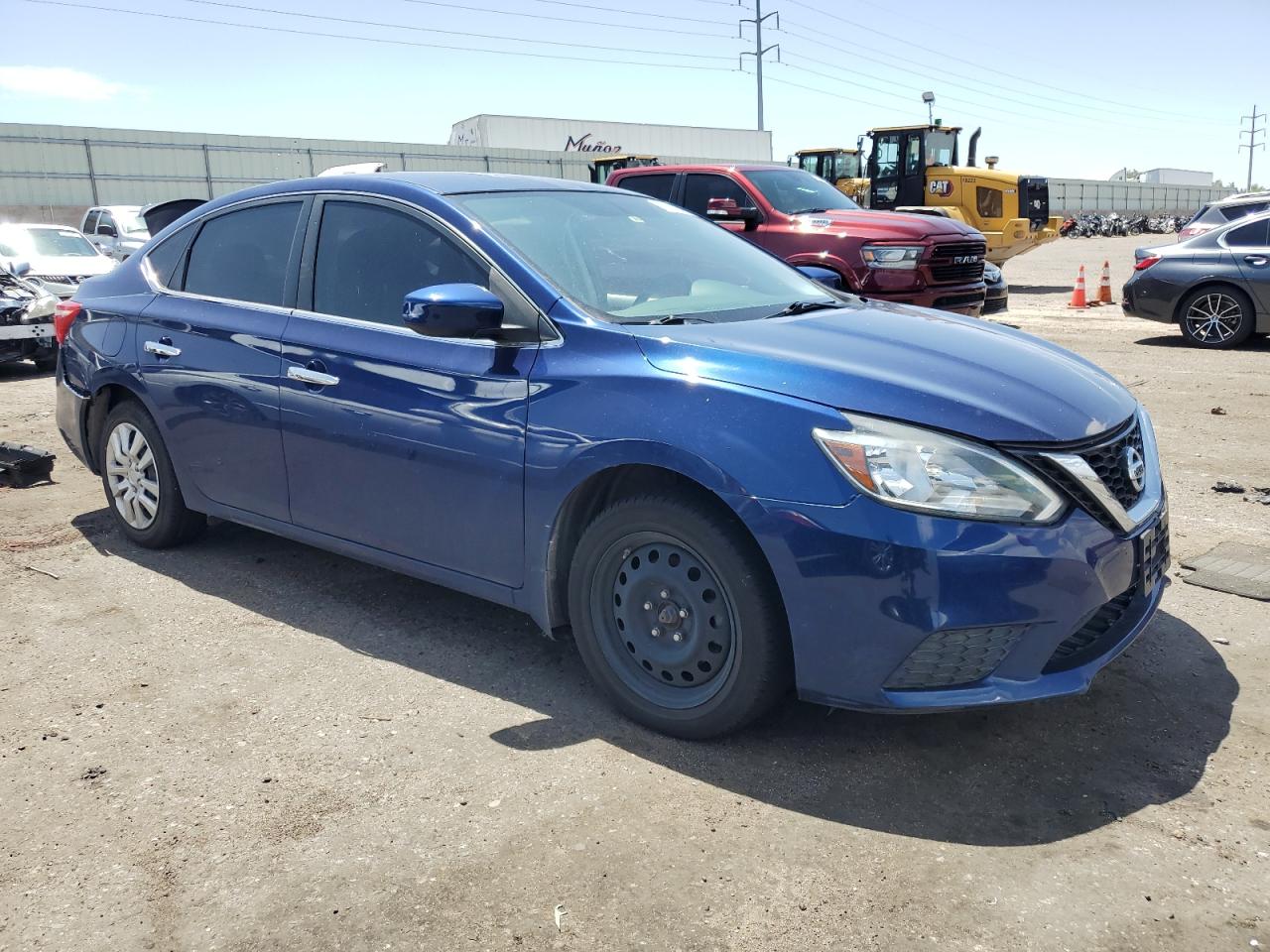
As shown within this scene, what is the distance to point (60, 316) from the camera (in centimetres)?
551

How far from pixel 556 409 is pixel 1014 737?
1.71 metres

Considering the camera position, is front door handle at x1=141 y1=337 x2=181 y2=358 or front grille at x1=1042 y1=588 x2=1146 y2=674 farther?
front door handle at x1=141 y1=337 x2=181 y2=358

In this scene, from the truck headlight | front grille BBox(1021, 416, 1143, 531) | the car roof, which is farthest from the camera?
the car roof

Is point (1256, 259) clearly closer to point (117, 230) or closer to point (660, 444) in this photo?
point (660, 444)

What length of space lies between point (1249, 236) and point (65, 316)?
1143 centimetres

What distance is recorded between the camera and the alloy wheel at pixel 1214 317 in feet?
39.1

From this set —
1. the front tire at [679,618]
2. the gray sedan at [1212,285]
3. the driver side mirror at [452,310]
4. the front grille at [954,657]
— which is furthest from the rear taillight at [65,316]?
the gray sedan at [1212,285]

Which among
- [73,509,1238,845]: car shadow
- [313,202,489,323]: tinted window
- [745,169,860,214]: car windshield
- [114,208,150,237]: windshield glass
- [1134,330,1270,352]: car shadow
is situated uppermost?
[114,208,150,237]: windshield glass

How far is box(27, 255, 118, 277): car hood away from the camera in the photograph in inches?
593

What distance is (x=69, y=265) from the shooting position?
15422 millimetres

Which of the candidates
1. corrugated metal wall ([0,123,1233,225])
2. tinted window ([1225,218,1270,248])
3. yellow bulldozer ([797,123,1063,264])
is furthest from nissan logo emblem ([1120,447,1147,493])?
corrugated metal wall ([0,123,1233,225])

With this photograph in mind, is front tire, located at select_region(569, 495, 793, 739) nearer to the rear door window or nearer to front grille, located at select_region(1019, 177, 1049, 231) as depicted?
the rear door window

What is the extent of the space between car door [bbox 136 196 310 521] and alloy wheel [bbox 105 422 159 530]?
1.02 feet

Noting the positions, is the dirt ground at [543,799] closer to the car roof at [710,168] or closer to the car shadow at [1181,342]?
the car roof at [710,168]
